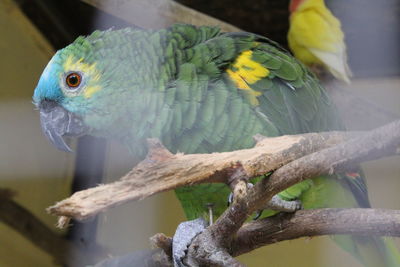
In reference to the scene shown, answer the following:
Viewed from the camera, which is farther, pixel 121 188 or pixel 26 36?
pixel 26 36

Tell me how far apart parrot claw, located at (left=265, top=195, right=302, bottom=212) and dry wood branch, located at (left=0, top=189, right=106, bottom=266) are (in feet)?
2.93

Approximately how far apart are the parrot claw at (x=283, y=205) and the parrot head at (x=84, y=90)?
0.31 meters

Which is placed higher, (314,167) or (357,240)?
(314,167)

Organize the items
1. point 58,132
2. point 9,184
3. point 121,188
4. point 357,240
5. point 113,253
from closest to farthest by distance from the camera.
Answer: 1. point 121,188
2. point 58,132
3. point 357,240
4. point 9,184
5. point 113,253

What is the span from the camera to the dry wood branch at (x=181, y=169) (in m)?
0.61

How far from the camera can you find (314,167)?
0.71 meters

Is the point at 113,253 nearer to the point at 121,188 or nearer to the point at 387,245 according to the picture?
the point at 387,245

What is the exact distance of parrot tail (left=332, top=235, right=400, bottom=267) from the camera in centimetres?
110

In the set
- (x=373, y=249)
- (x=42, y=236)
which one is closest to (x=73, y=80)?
(x=373, y=249)

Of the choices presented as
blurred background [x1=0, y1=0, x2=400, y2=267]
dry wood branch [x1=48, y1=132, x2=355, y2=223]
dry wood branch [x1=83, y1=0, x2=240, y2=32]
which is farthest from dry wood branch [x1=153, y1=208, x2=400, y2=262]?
dry wood branch [x1=83, y1=0, x2=240, y2=32]

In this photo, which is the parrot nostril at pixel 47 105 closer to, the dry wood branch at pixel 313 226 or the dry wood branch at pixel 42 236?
the dry wood branch at pixel 313 226

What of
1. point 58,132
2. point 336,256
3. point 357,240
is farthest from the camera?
point 336,256

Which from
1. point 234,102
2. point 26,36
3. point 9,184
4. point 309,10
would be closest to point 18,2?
point 26,36

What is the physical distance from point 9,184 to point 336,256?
36.1 inches
